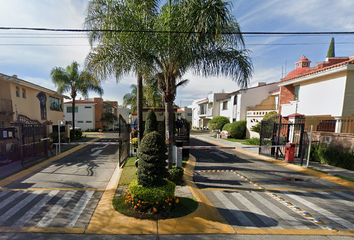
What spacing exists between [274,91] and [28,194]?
26.4 meters

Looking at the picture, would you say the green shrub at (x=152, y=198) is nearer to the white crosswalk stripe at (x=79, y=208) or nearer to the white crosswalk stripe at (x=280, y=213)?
the white crosswalk stripe at (x=79, y=208)

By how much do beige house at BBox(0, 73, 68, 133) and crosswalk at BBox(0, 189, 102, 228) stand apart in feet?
22.2

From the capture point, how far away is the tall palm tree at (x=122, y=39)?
5.86 meters

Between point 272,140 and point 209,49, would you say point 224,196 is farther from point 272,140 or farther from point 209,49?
point 272,140

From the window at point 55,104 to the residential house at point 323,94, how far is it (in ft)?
69.4

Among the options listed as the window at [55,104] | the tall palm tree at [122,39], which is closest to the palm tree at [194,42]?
the tall palm tree at [122,39]

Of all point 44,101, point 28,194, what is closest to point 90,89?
point 44,101

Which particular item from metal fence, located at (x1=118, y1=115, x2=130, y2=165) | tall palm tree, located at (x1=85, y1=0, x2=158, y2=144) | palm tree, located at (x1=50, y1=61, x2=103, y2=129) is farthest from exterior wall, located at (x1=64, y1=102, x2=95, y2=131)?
tall palm tree, located at (x1=85, y1=0, x2=158, y2=144)

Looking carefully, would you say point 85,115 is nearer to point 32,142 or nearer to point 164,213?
point 32,142

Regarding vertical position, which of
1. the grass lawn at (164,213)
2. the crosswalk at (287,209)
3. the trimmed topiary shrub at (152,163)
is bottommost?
the crosswalk at (287,209)

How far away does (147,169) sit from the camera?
4.04m

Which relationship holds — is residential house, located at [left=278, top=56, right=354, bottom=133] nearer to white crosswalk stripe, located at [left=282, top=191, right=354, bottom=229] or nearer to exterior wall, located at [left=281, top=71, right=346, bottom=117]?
exterior wall, located at [left=281, top=71, right=346, bottom=117]

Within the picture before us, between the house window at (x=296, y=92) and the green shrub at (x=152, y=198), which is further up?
the house window at (x=296, y=92)

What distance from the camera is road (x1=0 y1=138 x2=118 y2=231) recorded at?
380cm
